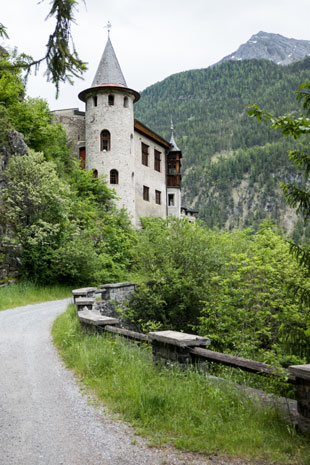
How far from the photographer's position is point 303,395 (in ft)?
13.3

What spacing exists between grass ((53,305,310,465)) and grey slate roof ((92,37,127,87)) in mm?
30721

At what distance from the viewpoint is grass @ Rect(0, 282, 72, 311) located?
15.2m

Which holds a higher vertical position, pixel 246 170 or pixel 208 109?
pixel 208 109

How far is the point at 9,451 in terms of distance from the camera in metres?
3.91

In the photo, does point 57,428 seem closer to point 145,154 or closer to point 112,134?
point 112,134

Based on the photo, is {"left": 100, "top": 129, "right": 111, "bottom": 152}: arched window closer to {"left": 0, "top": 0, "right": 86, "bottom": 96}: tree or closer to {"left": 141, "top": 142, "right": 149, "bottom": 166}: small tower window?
{"left": 141, "top": 142, "right": 149, "bottom": 166}: small tower window

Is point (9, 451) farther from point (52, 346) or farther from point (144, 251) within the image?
point (144, 251)

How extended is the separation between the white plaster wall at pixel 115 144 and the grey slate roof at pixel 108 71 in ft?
3.91

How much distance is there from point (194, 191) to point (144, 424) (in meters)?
142

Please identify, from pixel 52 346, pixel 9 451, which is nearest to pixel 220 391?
pixel 9 451

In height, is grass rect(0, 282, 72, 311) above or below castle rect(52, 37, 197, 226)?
below

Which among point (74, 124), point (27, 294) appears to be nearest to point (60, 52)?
point (27, 294)

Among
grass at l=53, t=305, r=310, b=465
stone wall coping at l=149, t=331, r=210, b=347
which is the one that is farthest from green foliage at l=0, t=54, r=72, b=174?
stone wall coping at l=149, t=331, r=210, b=347

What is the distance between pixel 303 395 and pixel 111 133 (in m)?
30.8
